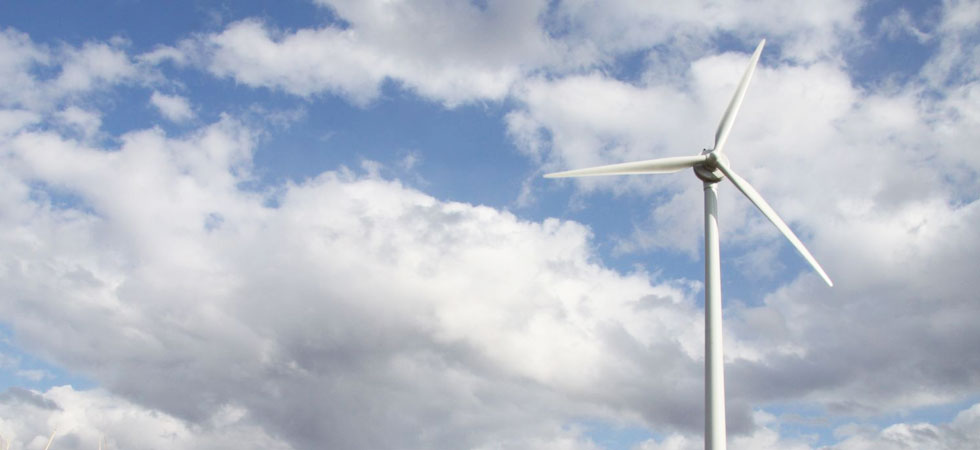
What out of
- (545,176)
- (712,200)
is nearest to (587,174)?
(545,176)

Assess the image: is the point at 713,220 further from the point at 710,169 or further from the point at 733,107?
the point at 733,107

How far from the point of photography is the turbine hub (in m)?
66.6

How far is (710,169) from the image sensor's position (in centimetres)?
6738

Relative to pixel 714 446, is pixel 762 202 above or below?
above

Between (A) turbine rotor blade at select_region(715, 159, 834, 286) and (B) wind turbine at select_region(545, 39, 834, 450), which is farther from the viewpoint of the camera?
(A) turbine rotor blade at select_region(715, 159, 834, 286)

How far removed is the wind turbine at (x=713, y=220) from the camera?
190ft

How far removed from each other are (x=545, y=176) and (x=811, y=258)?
2504 centimetres

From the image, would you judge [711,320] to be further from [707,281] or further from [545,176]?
[545,176]

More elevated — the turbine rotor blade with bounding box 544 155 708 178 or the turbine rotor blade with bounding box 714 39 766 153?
the turbine rotor blade with bounding box 714 39 766 153

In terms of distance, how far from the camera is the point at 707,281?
62156 mm

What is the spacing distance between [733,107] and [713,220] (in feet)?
43.3

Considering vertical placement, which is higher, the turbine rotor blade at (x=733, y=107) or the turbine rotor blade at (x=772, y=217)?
the turbine rotor blade at (x=733, y=107)

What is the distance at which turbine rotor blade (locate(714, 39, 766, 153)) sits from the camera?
70.1 meters

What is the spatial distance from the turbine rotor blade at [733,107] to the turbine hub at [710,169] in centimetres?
133
